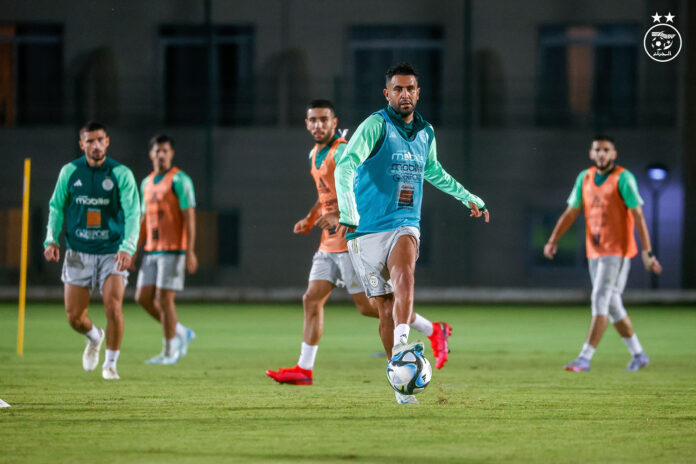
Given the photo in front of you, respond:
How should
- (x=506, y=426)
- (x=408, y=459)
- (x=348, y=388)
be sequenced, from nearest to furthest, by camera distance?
(x=408, y=459) < (x=506, y=426) < (x=348, y=388)

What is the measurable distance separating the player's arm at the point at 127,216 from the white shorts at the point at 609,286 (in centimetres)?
470

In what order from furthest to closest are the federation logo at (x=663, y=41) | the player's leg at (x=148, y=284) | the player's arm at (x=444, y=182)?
the federation logo at (x=663, y=41) < the player's leg at (x=148, y=284) < the player's arm at (x=444, y=182)

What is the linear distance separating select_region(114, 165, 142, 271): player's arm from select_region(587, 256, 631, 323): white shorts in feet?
15.4

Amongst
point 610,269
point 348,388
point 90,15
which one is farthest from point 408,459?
point 90,15

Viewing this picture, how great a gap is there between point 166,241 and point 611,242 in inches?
190

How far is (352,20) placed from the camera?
30.9 metres

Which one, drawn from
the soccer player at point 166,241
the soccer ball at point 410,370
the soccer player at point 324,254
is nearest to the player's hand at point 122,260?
the soccer player at point 324,254

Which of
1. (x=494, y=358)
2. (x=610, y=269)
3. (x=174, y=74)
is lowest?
(x=494, y=358)

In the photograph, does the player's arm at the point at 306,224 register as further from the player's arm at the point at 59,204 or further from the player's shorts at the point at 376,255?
the player's arm at the point at 59,204

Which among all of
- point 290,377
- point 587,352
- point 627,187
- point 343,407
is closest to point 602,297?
point 587,352

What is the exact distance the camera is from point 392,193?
840 centimetres

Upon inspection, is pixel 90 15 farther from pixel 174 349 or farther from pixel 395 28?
pixel 174 349

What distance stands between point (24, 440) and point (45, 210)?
2380 centimetres

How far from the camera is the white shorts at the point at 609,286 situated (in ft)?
38.4
